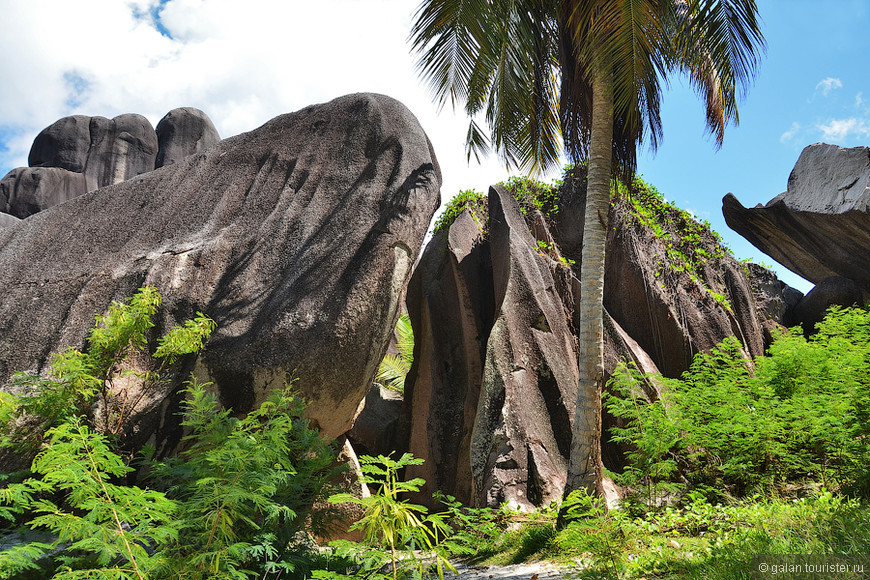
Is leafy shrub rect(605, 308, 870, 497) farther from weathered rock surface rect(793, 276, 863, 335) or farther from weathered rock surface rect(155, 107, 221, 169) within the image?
weathered rock surface rect(155, 107, 221, 169)

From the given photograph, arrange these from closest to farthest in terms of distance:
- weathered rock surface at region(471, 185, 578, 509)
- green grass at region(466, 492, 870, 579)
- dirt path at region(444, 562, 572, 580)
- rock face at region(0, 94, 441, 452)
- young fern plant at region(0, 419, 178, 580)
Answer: young fern plant at region(0, 419, 178, 580) → green grass at region(466, 492, 870, 579) → dirt path at region(444, 562, 572, 580) → rock face at region(0, 94, 441, 452) → weathered rock surface at region(471, 185, 578, 509)

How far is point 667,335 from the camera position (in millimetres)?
11773

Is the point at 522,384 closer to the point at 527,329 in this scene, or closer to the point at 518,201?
the point at 527,329

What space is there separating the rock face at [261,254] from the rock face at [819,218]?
11.8m

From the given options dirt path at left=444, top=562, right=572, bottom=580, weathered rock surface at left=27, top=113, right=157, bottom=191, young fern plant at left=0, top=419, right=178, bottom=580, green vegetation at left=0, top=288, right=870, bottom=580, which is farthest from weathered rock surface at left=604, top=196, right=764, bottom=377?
weathered rock surface at left=27, top=113, right=157, bottom=191

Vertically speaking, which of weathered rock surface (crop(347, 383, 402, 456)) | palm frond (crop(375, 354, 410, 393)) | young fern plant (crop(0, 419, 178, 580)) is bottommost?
young fern plant (crop(0, 419, 178, 580))

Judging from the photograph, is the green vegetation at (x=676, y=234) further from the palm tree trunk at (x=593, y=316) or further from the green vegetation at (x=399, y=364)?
the green vegetation at (x=399, y=364)

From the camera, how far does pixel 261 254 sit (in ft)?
26.2

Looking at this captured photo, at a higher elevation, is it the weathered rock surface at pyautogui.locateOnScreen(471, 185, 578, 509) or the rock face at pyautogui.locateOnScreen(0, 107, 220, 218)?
the rock face at pyautogui.locateOnScreen(0, 107, 220, 218)

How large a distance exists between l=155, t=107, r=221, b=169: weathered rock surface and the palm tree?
19.0 meters

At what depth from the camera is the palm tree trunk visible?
250 inches

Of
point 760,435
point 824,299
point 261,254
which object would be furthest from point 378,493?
point 824,299

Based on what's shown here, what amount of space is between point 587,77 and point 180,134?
2119 centimetres

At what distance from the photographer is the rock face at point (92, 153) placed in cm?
2091
